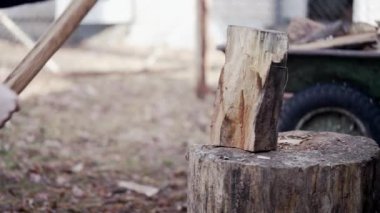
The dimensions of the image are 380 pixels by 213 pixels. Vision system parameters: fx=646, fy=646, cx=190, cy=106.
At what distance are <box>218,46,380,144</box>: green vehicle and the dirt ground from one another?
1.01 metres

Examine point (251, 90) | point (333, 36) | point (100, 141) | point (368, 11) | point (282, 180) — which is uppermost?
point (368, 11)

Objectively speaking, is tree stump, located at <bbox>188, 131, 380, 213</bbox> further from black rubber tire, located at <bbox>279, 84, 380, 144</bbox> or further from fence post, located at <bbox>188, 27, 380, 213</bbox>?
black rubber tire, located at <bbox>279, 84, 380, 144</bbox>

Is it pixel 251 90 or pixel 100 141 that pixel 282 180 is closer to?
pixel 251 90

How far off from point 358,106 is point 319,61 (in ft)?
1.41

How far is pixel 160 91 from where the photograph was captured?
8109 millimetres

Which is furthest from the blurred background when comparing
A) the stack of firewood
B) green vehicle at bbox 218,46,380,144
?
green vehicle at bbox 218,46,380,144

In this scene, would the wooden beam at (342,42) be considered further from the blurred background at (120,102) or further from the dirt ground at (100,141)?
the dirt ground at (100,141)

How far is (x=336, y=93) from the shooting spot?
4.17m

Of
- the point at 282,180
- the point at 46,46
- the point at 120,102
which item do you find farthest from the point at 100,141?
the point at 282,180

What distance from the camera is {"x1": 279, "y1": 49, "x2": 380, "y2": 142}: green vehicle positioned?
410 centimetres

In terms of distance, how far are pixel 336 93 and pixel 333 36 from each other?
634 mm

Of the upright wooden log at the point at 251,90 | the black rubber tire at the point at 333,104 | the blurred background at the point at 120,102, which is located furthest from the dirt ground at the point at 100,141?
the upright wooden log at the point at 251,90

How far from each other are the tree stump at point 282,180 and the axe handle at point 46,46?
80 centimetres

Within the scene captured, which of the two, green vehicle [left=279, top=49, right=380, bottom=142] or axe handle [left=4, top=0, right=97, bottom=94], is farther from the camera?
green vehicle [left=279, top=49, right=380, bottom=142]
